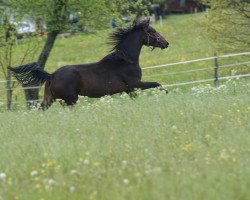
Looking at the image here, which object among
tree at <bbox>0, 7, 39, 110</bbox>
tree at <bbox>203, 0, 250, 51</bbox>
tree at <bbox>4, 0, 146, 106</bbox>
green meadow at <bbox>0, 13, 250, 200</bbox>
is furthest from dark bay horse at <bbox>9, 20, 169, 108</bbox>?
tree at <bbox>203, 0, 250, 51</bbox>

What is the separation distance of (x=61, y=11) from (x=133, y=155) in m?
14.4

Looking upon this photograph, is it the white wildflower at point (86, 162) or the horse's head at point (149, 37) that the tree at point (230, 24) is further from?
the white wildflower at point (86, 162)

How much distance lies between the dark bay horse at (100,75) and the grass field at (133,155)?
4001 mm

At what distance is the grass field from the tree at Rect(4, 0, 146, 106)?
11.1 meters

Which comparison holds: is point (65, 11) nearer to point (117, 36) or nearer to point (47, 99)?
point (117, 36)

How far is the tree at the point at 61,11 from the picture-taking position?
1959cm

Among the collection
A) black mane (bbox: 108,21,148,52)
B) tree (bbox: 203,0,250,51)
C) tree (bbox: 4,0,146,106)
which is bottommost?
tree (bbox: 203,0,250,51)

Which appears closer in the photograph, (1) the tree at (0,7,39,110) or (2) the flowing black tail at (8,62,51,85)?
(2) the flowing black tail at (8,62,51,85)

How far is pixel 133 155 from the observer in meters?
6.07

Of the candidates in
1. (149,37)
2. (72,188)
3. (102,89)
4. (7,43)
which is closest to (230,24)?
(7,43)

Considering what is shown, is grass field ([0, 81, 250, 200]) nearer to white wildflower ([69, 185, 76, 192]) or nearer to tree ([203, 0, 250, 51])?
white wildflower ([69, 185, 76, 192])

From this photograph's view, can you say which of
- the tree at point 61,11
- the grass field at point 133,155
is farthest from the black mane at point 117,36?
the tree at point 61,11

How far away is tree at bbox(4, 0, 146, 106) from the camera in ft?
64.3

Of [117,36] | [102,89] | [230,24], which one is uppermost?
[117,36]
